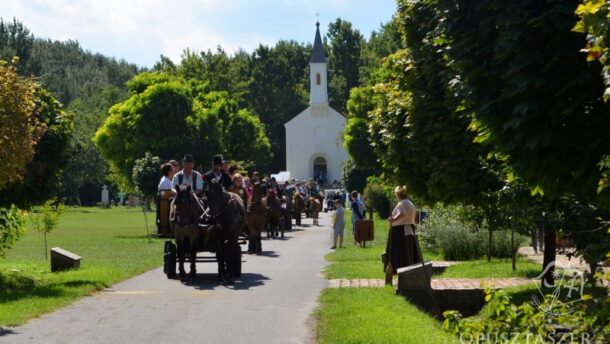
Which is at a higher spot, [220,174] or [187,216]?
[220,174]

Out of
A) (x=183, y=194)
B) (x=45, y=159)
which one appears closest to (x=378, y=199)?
(x=183, y=194)

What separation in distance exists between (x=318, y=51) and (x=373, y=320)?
323 ft

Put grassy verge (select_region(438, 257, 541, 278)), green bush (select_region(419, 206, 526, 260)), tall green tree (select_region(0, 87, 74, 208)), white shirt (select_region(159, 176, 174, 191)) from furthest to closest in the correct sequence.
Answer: green bush (select_region(419, 206, 526, 260)) < white shirt (select_region(159, 176, 174, 191)) < grassy verge (select_region(438, 257, 541, 278)) < tall green tree (select_region(0, 87, 74, 208))

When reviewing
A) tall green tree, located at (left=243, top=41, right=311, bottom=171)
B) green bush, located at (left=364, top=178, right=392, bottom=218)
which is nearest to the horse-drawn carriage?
green bush, located at (left=364, top=178, right=392, bottom=218)

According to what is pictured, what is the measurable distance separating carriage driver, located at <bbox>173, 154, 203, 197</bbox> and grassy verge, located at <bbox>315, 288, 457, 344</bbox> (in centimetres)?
403

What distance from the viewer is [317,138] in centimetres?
10719

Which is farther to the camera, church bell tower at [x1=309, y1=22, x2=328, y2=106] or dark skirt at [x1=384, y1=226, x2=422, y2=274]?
church bell tower at [x1=309, y1=22, x2=328, y2=106]

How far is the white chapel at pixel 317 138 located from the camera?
10719cm

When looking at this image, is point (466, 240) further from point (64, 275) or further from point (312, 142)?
point (312, 142)

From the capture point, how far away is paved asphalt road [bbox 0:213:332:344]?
1177 centimetres

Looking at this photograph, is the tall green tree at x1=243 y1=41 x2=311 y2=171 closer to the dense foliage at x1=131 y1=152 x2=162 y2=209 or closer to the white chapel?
the white chapel

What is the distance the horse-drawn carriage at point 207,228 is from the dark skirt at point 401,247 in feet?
9.04

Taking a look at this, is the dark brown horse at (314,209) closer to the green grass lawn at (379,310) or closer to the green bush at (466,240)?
the green bush at (466,240)

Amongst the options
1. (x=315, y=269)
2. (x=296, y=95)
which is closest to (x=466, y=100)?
(x=315, y=269)
